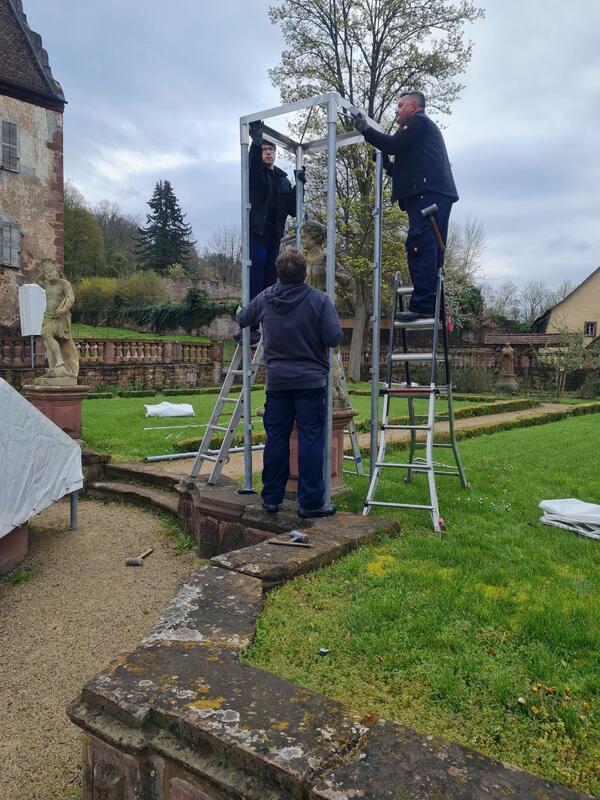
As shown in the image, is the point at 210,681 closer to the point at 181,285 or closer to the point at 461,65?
the point at 461,65

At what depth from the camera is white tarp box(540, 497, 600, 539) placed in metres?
4.07

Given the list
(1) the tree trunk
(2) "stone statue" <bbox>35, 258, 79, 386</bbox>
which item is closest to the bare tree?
(1) the tree trunk

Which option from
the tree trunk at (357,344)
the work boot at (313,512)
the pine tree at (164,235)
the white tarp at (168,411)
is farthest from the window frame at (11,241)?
the pine tree at (164,235)

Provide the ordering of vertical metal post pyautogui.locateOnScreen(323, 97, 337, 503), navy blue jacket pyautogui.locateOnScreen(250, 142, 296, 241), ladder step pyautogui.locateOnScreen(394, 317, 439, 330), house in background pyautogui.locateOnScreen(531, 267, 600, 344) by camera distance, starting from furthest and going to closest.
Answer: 1. house in background pyautogui.locateOnScreen(531, 267, 600, 344)
2. navy blue jacket pyautogui.locateOnScreen(250, 142, 296, 241)
3. ladder step pyautogui.locateOnScreen(394, 317, 439, 330)
4. vertical metal post pyautogui.locateOnScreen(323, 97, 337, 503)

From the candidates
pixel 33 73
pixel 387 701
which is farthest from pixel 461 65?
pixel 387 701

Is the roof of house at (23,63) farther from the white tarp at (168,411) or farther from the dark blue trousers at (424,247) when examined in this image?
the dark blue trousers at (424,247)

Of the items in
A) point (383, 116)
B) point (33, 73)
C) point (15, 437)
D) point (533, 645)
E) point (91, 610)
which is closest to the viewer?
point (533, 645)

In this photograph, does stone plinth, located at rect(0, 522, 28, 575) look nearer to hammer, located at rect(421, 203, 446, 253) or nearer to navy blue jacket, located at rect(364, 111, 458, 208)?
hammer, located at rect(421, 203, 446, 253)

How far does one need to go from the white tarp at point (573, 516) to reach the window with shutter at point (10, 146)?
21.5m

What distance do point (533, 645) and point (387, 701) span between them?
0.73 metres

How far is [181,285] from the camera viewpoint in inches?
1714

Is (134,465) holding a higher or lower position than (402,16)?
lower

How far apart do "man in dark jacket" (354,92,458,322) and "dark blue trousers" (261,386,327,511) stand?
4.67ft

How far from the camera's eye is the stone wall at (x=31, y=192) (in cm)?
2033
